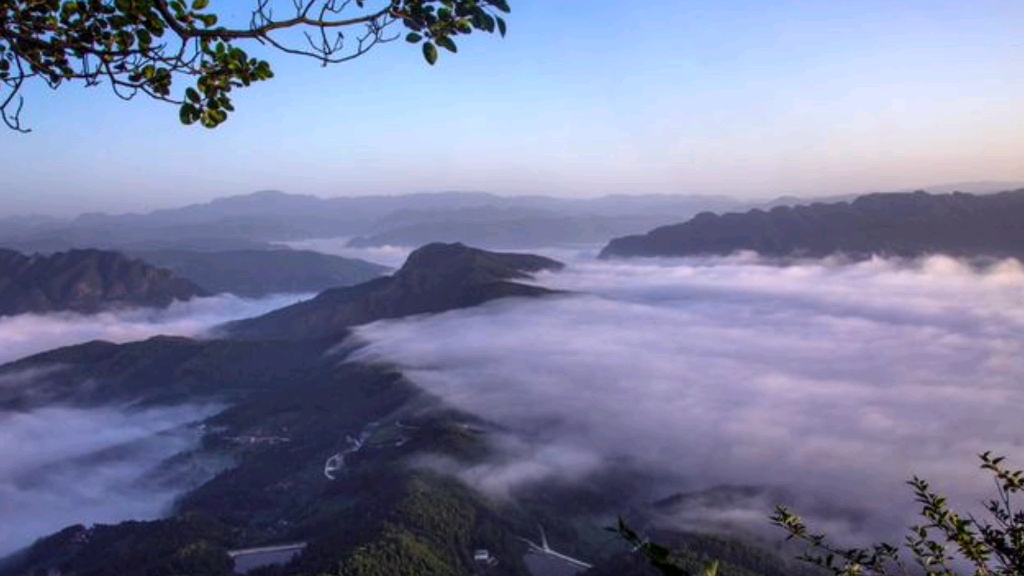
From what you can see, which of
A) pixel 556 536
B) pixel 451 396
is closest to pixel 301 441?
pixel 451 396

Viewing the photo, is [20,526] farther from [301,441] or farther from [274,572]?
[274,572]

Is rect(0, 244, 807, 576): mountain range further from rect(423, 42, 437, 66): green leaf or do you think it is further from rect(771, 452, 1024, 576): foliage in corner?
rect(423, 42, 437, 66): green leaf

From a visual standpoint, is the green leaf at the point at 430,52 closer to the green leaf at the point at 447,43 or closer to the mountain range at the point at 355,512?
the green leaf at the point at 447,43

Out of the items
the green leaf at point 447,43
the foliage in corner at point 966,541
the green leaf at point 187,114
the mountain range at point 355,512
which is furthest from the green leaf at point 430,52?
the mountain range at point 355,512

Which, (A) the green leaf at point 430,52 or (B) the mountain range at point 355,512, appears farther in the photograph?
(B) the mountain range at point 355,512

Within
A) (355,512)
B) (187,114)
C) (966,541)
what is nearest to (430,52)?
(187,114)

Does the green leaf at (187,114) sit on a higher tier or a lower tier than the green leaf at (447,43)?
lower

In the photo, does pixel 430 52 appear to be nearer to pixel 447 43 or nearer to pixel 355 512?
pixel 447 43

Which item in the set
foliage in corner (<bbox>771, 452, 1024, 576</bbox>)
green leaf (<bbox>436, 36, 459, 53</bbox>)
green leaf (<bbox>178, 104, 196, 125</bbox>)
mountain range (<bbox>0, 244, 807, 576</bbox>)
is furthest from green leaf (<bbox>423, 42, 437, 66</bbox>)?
mountain range (<bbox>0, 244, 807, 576</bbox>)

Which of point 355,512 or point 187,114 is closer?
point 187,114
